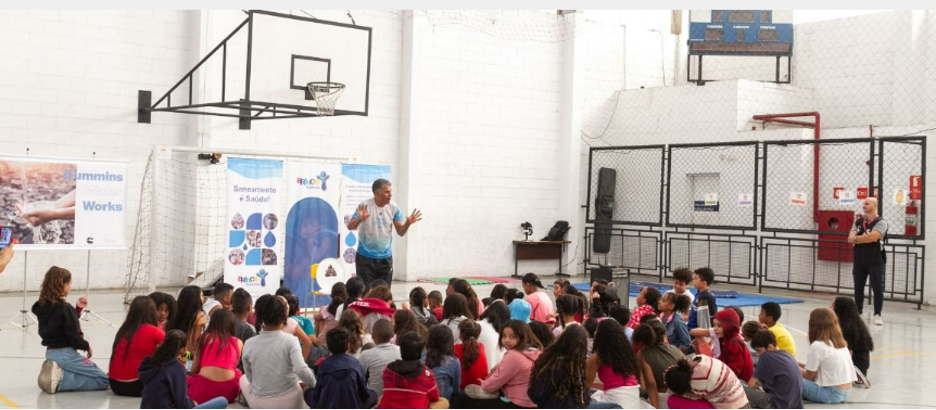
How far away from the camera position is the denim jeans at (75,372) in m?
6.53

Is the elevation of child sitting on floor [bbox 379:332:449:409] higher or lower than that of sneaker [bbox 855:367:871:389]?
higher

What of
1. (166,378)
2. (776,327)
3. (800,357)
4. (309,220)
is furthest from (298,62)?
(776,327)

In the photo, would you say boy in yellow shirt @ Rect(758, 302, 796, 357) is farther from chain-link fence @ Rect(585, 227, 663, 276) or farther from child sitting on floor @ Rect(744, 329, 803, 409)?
chain-link fence @ Rect(585, 227, 663, 276)

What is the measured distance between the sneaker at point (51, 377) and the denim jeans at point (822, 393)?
531 cm

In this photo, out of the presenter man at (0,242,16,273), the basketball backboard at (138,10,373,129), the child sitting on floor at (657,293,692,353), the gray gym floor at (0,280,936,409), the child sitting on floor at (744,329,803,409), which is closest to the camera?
the child sitting on floor at (744,329,803,409)

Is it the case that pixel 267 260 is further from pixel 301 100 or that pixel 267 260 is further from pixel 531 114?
pixel 531 114

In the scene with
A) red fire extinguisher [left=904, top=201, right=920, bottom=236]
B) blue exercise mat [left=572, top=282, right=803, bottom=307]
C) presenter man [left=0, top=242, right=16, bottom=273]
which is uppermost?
red fire extinguisher [left=904, top=201, right=920, bottom=236]

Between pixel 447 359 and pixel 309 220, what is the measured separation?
5.56 m

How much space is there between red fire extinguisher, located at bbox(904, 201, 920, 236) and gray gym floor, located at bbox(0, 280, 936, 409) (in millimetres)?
1159

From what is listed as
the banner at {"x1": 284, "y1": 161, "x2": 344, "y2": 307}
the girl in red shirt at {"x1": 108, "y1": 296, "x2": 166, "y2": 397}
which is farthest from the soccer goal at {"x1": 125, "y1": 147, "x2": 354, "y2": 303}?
the girl in red shirt at {"x1": 108, "y1": 296, "x2": 166, "y2": 397}

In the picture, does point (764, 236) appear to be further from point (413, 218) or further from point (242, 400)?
point (242, 400)

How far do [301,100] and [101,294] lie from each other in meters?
4.15

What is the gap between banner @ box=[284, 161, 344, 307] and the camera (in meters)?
11.0

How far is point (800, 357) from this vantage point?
8.95 meters
